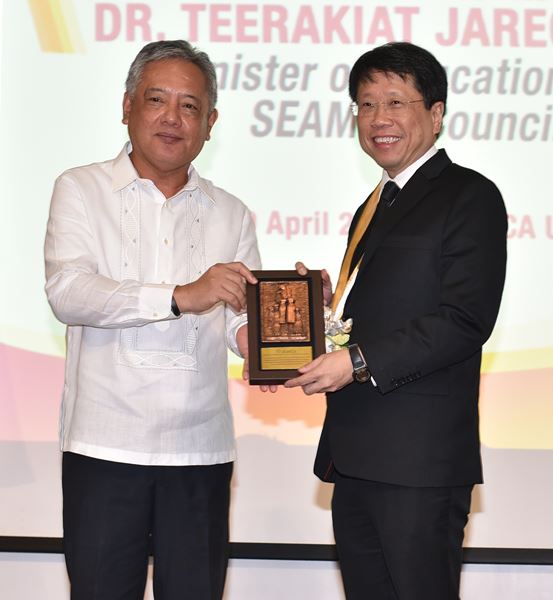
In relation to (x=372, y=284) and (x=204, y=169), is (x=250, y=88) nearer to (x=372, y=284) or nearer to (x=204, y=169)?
(x=204, y=169)

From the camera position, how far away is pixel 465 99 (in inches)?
152

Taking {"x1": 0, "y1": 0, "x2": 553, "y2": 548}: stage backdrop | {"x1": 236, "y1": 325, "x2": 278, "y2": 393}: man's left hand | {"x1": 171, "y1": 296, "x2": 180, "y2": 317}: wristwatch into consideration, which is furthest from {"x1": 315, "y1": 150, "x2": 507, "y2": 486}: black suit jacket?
{"x1": 0, "y1": 0, "x2": 553, "y2": 548}: stage backdrop

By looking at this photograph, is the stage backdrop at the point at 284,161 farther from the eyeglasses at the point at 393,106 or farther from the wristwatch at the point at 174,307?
the wristwatch at the point at 174,307

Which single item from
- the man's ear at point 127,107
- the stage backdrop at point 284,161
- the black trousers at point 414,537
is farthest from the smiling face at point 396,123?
the stage backdrop at point 284,161

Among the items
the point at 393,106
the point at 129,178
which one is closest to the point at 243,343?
the point at 129,178

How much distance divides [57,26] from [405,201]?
78.6 inches

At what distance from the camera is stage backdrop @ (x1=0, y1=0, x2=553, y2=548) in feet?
12.5

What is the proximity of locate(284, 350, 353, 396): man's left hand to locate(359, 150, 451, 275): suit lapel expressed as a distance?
0.25 metres

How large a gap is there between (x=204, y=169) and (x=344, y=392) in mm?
1591

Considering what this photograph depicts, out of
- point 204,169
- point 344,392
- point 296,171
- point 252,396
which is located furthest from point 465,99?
point 344,392

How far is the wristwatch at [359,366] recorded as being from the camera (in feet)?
7.98

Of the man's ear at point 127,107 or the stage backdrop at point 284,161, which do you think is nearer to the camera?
the man's ear at point 127,107

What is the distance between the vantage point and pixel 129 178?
2.64m

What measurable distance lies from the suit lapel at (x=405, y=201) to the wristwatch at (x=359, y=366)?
0.23 m
